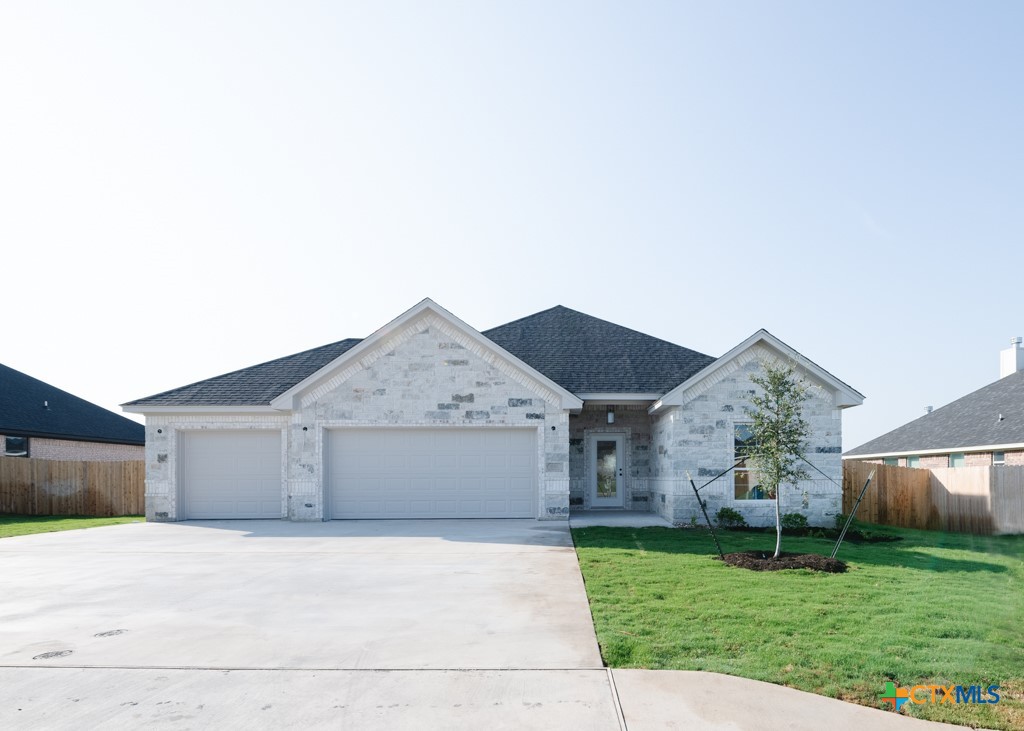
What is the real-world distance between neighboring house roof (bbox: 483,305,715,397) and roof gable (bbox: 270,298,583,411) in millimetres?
1572

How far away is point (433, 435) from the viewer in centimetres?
1808

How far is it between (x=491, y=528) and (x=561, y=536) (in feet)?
6.86

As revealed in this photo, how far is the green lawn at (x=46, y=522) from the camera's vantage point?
17672mm

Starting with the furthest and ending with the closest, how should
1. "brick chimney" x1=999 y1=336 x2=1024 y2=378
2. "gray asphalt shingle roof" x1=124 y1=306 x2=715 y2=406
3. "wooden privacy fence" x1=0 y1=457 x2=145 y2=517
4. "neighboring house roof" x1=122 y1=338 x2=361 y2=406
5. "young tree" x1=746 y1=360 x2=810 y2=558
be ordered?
"brick chimney" x1=999 y1=336 x2=1024 y2=378 < "wooden privacy fence" x1=0 y1=457 x2=145 y2=517 < "gray asphalt shingle roof" x1=124 y1=306 x2=715 y2=406 < "neighboring house roof" x1=122 y1=338 x2=361 y2=406 < "young tree" x1=746 y1=360 x2=810 y2=558

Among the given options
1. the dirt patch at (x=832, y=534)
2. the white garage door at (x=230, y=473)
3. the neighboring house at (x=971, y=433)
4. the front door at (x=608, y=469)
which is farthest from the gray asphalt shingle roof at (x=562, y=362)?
the neighboring house at (x=971, y=433)

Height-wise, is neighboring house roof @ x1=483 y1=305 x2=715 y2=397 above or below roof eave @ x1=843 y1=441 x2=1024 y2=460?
above

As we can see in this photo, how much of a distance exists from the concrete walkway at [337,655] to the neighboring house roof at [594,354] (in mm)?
8891

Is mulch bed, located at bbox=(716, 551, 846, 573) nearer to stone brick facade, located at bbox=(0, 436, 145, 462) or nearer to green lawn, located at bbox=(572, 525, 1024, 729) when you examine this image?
green lawn, located at bbox=(572, 525, 1024, 729)

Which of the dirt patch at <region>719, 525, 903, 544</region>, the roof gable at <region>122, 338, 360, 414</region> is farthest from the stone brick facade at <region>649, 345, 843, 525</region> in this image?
the roof gable at <region>122, 338, 360, 414</region>

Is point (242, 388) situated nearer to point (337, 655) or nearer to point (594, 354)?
point (594, 354)

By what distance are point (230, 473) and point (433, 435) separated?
5.63m

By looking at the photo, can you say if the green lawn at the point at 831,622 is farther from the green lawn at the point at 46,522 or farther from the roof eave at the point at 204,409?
the green lawn at the point at 46,522

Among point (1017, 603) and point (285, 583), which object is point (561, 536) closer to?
point (285, 583)

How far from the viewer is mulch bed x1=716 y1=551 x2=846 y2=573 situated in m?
10.6
